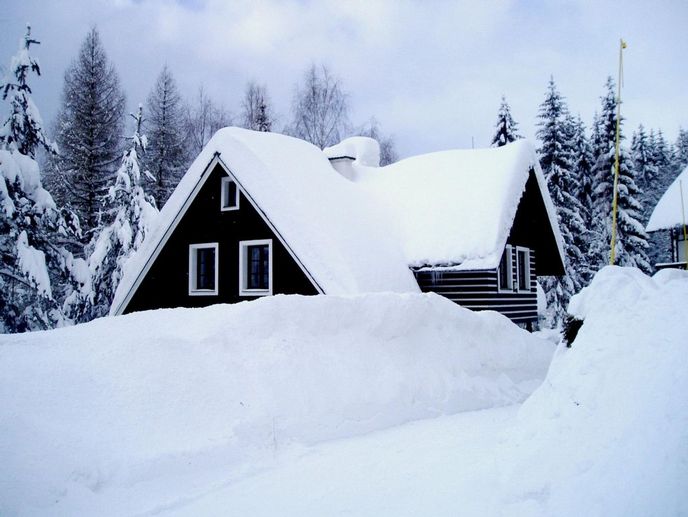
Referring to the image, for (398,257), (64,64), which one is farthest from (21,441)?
(64,64)

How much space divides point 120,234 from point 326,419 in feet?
63.2

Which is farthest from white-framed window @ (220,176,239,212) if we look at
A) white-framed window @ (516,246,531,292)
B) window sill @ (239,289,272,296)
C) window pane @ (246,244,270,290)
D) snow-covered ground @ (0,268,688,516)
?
white-framed window @ (516,246,531,292)

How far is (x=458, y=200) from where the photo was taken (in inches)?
730

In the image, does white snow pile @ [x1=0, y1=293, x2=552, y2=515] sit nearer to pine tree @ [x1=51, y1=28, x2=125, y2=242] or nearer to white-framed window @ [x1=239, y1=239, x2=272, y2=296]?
white-framed window @ [x1=239, y1=239, x2=272, y2=296]

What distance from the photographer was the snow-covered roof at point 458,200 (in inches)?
660

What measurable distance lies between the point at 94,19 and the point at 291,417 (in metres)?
32.5

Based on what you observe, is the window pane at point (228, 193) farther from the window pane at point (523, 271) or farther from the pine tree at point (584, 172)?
the pine tree at point (584, 172)

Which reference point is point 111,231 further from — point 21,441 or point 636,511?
point 636,511

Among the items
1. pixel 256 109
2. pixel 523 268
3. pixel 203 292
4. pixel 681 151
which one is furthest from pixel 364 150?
pixel 681 151

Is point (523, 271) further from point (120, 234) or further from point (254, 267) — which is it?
point (120, 234)

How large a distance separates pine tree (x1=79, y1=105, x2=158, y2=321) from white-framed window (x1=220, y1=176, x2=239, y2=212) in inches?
293

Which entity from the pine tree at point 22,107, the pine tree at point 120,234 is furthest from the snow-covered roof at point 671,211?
the pine tree at point 22,107

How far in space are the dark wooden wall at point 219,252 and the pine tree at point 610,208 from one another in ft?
84.5

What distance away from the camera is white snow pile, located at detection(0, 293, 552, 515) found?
5.28m
